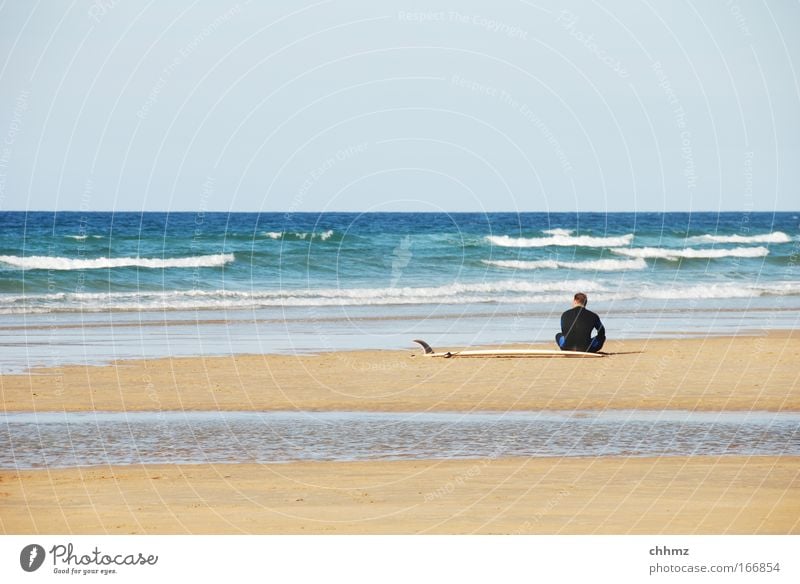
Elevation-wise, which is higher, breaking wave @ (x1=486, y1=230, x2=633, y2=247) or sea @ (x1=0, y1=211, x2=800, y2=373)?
breaking wave @ (x1=486, y1=230, x2=633, y2=247)

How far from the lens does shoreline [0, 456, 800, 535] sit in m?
9.59

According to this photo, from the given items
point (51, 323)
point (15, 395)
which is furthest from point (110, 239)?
point (15, 395)

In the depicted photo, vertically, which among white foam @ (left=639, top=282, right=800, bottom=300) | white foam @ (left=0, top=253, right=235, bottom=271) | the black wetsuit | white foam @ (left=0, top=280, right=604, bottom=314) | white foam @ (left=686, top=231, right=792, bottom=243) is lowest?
white foam @ (left=0, top=280, right=604, bottom=314)

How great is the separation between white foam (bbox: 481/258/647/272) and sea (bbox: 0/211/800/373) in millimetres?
195

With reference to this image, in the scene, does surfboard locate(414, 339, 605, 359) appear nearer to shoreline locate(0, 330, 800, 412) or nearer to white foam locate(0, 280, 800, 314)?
shoreline locate(0, 330, 800, 412)

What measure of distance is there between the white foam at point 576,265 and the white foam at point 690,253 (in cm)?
224

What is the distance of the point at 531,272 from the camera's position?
154 ft

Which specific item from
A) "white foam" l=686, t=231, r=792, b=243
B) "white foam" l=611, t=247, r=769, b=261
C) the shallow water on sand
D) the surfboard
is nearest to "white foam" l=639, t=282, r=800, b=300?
"white foam" l=611, t=247, r=769, b=261

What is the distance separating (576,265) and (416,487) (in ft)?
136

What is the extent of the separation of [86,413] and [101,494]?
463cm

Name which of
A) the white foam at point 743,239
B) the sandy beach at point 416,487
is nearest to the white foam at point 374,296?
the sandy beach at point 416,487

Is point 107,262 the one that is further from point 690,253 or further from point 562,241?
point 690,253

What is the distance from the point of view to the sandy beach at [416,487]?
380 inches

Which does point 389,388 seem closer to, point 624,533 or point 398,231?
point 624,533
